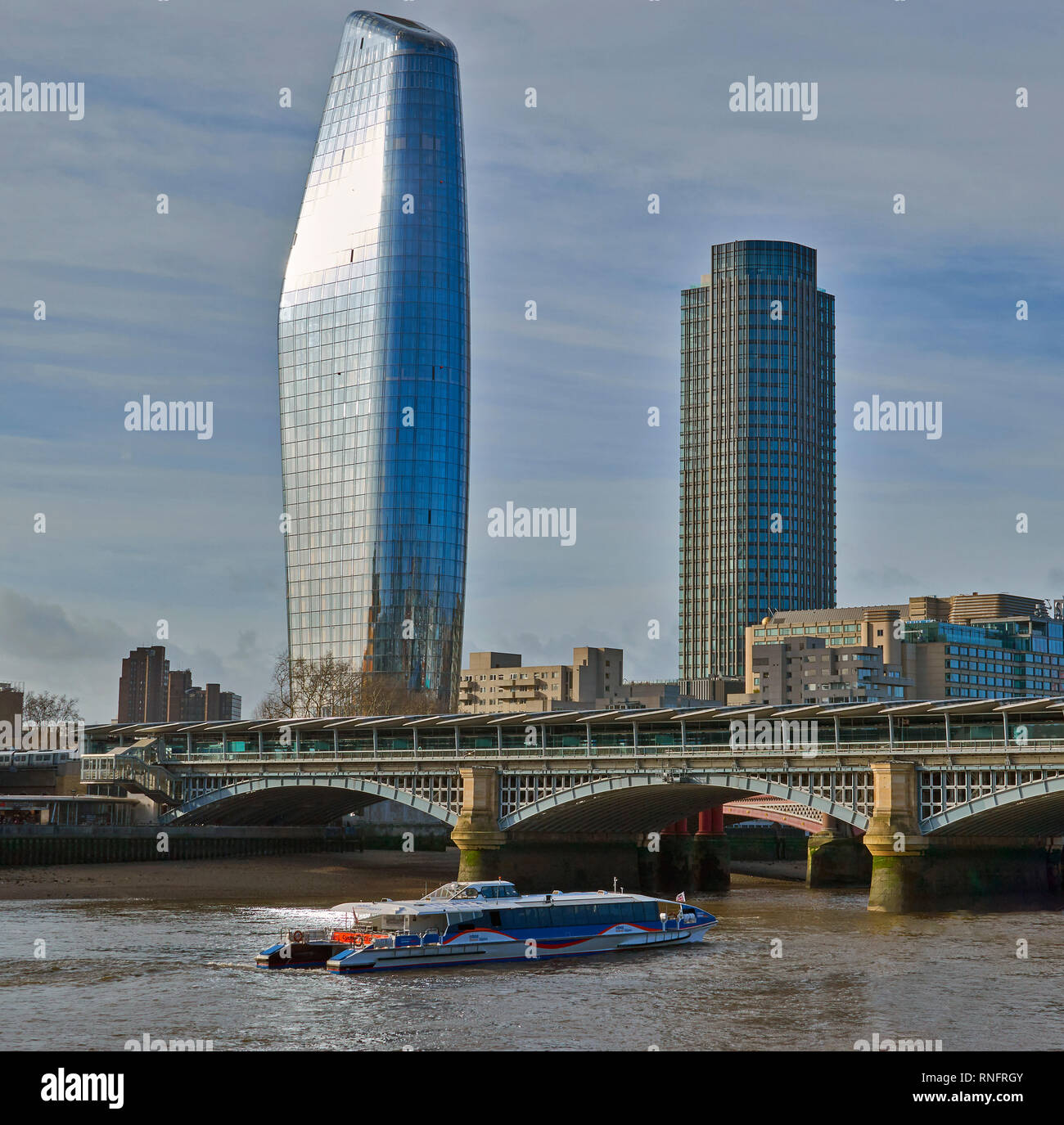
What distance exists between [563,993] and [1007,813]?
43.2 meters

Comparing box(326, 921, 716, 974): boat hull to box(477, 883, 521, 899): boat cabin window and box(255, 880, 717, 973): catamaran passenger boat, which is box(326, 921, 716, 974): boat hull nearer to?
box(255, 880, 717, 973): catamaran passenger boat

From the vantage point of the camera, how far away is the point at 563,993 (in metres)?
63.1

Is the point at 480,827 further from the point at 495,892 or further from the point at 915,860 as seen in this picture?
the point at 495,892

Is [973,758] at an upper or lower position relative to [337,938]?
upper

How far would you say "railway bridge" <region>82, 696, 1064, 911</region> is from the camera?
3733 inches

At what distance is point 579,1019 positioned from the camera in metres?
56.2

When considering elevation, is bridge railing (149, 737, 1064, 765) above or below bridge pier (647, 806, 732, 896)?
above

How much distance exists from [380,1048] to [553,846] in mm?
66025

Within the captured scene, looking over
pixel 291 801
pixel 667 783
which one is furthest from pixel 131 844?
pixel 667 783

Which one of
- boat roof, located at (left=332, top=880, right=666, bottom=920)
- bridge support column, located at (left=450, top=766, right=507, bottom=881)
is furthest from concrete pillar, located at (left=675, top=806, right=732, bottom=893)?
boat roof, located at (left=332, top=880, right=666, bottom=920)

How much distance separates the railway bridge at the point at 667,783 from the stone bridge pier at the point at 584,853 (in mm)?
159

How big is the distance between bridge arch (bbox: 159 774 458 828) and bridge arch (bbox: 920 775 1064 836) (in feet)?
117
